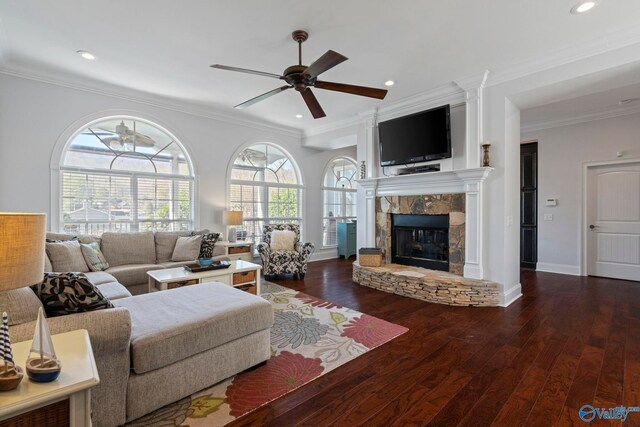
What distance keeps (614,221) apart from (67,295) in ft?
23.1

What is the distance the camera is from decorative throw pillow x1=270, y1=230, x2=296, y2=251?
532 cm

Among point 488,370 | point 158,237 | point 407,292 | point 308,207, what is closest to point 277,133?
point 308,207

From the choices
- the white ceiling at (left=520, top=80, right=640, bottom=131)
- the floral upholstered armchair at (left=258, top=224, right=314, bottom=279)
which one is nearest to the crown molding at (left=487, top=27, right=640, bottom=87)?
the white ceiling at (left=520, top=80, right=640, bottom=131)

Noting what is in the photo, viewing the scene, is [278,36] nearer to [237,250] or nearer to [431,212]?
[431,212]

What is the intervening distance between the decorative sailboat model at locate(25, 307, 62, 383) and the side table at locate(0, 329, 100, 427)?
23 millimetres

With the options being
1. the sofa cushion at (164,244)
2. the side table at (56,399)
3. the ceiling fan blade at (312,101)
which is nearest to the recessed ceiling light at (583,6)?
the ceiling fan blade at (312,101)

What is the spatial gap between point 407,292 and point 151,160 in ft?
Answer: 14.5

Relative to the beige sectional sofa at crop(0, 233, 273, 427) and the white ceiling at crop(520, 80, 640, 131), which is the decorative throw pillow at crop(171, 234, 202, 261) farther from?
the white ceiling at crop(520, 80, 640, 131)

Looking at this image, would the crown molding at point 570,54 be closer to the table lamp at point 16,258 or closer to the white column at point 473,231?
the white column at point 473,231

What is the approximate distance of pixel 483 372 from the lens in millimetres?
2213

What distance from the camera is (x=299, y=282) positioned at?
4859 mm

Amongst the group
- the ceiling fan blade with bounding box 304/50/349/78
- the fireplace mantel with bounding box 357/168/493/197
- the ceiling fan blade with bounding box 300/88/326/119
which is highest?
the ceiling fan blade with bounding box 304/50/349/78

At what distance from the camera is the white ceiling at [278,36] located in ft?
8.44

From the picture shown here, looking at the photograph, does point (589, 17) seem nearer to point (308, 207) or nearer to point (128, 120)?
point (308, 207)
